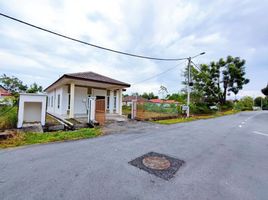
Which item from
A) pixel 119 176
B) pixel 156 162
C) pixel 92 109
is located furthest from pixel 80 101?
pixel 119 176

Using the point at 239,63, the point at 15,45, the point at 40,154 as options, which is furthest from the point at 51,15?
the point at 239,63

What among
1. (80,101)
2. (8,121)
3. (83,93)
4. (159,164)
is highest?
(83,93)

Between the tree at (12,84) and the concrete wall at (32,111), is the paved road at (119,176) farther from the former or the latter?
the tree at (12,84)

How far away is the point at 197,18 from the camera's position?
9219 mm

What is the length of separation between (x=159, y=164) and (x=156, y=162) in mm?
136

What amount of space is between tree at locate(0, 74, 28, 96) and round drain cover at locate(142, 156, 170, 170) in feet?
132

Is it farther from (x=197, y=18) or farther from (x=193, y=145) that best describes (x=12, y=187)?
(x=197, y=18)

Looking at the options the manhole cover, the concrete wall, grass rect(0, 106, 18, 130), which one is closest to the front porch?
the concrete wall

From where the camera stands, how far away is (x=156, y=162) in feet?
12.3

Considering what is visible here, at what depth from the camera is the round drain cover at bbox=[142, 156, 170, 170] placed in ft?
11.4

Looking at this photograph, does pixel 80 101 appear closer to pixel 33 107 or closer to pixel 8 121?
pixel 33 107

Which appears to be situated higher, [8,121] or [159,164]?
[8,121]

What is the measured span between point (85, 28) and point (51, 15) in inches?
79.9

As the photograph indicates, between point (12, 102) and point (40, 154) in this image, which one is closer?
point (40, 154)
